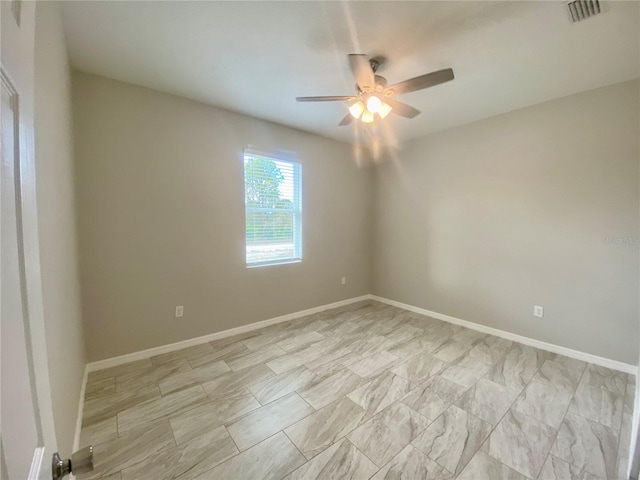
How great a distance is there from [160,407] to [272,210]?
2.27 meters

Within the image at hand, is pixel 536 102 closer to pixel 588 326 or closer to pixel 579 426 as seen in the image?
pixel 588 326

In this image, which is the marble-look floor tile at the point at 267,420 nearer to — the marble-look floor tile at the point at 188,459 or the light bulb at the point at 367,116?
the marble-look floor tile at the point at 188,459

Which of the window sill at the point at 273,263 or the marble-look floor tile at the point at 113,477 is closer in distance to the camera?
the marble-look floor tile at the point at 113,477

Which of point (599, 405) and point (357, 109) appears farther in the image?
point (357, 109)

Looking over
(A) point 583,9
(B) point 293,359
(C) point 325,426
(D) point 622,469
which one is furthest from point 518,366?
(A) point 583,9

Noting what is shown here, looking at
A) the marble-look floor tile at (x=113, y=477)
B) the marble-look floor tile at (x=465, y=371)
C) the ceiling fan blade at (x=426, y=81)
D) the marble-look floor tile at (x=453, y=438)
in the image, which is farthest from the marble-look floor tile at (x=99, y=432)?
the ceiling fan blade at (x=426, y=81)

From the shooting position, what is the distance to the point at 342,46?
1907mm

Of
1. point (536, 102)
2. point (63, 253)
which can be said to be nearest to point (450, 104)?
point (536, 102)

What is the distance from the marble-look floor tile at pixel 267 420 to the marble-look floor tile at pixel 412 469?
616mm

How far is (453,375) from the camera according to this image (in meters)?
2.34

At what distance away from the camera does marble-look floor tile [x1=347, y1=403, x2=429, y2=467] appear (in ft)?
5.10

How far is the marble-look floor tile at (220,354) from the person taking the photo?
251 cm

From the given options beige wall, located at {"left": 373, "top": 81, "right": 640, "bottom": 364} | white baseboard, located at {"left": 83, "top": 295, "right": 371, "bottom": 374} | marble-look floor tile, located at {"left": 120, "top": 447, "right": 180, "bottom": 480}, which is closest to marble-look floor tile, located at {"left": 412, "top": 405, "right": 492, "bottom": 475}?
marble-look floor tile, located at {"left": 120, "top": 447, "right": 180, "bottom": 480}

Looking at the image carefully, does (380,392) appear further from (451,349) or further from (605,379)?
(605,379)
